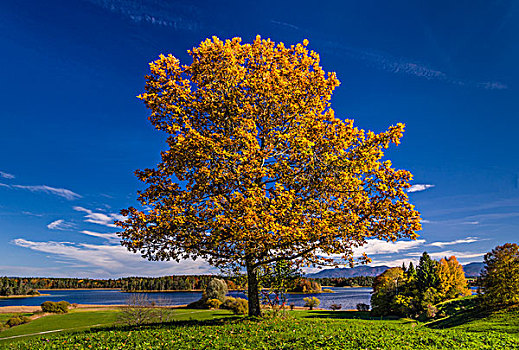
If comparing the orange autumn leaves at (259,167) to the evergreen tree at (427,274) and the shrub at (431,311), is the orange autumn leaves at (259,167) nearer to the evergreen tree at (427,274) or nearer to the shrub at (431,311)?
the shrub at (431,311)

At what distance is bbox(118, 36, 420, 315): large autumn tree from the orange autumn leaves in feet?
0.16

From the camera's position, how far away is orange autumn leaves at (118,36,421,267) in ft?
42.4

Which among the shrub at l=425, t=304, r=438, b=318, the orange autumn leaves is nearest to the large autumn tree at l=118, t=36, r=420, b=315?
the orange autumn leaves

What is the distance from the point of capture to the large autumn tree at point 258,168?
12.9 m

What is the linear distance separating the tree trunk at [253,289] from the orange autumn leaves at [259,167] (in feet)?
1.39

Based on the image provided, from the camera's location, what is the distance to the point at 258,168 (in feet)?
43.2

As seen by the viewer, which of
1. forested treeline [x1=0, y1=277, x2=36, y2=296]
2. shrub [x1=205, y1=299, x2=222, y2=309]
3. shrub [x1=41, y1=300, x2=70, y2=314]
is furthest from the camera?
forested treeline [x1=0, y1=277, x2=36, y2=296]

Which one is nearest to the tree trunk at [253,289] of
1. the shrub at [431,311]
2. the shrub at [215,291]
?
the shrub at [431,311]

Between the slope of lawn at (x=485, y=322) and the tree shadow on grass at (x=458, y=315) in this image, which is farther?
the tree shadow on grass at (x=458, y=315)

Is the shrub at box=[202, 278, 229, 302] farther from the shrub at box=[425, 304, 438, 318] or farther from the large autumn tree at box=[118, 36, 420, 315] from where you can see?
the large autumn tree at box=[118, 36, 420, 315]

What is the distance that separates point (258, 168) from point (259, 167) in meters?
0.47

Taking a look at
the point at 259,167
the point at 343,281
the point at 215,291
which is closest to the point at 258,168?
the point at 259,167

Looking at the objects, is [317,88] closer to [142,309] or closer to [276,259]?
[276,259]

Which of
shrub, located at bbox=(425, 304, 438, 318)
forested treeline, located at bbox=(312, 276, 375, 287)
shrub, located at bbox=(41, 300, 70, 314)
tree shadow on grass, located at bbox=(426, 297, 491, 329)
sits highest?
shrub, located at bbox=(41, 300, 70, 314)
